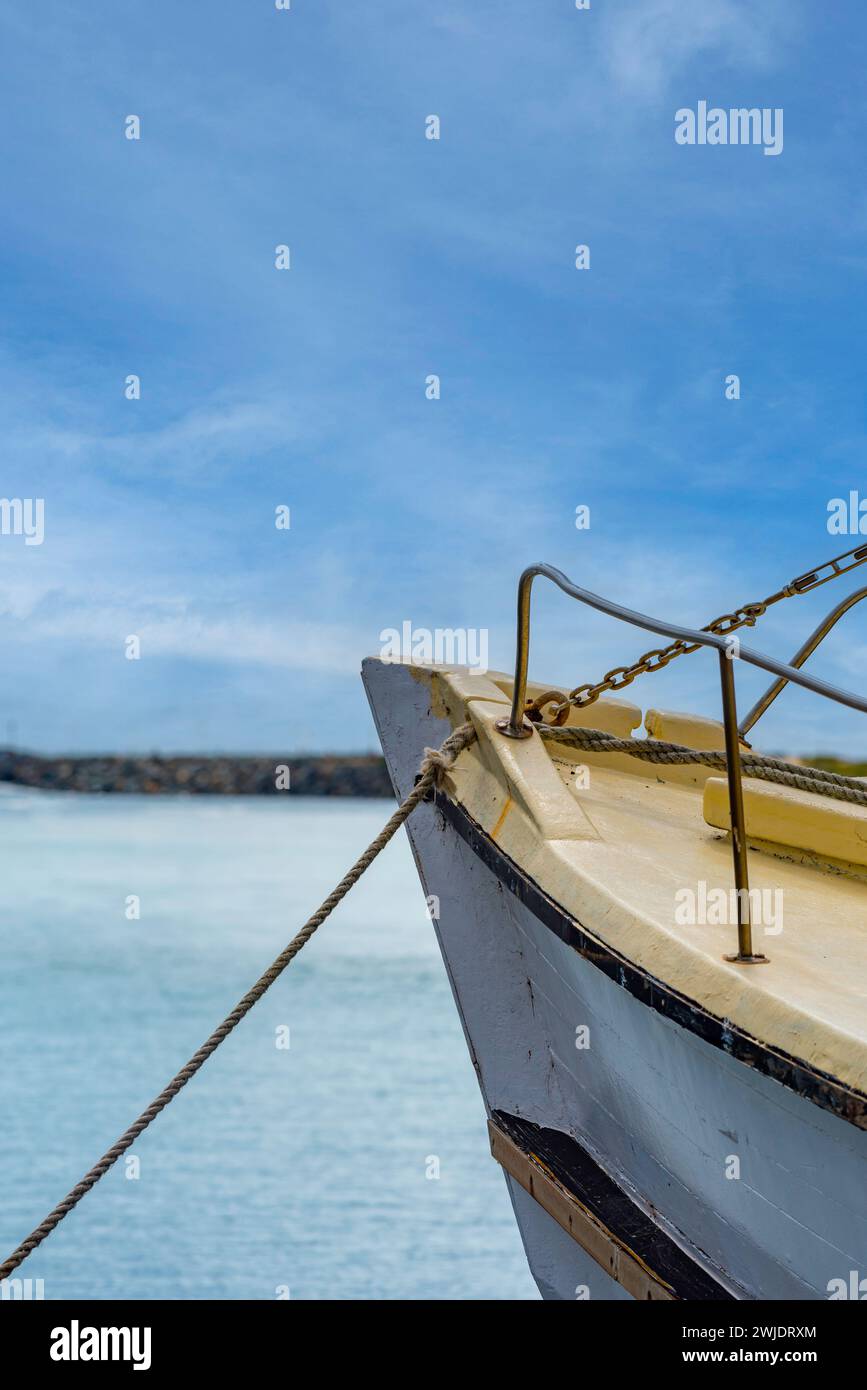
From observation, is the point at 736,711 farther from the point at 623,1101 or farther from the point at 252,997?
the point at 252,997

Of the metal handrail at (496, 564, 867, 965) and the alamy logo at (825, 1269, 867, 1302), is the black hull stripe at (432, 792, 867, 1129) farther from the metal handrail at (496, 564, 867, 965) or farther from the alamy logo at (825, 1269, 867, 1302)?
the alamy logo at (825, 1269, 867, 1302)

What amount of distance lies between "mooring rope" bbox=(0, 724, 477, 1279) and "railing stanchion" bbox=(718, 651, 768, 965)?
1.10m

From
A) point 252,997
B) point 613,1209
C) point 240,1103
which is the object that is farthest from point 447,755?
point 240,1103

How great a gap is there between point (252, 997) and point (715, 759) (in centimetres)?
141

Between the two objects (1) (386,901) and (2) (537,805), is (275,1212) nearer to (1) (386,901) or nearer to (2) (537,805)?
(2) (537,805)

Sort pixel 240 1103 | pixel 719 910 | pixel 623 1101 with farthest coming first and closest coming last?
pixel 240 1103 → pixel 623 1101 → pixel 719 910

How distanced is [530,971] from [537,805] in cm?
60

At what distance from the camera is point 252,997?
3492 mm

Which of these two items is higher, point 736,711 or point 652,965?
point 736,711

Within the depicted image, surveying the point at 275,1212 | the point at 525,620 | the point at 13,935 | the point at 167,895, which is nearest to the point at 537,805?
the point at 525,620
